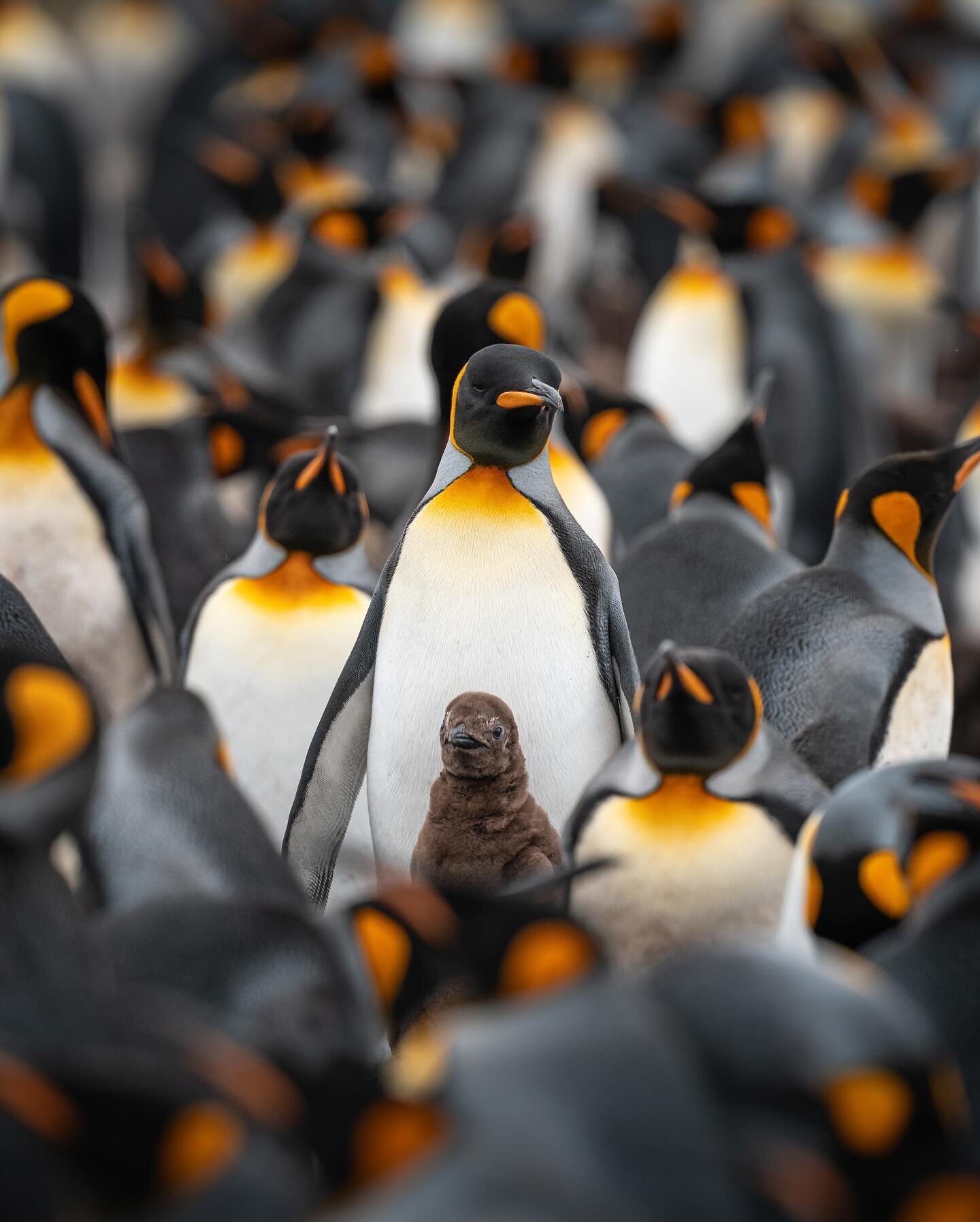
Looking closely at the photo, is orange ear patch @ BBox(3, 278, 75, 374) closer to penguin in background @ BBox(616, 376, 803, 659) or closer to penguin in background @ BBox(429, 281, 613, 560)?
penguin in background @ BBox(429, 281, 613, 560)

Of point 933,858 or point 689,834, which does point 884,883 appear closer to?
point 933,858

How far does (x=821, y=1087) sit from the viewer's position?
1.89 m

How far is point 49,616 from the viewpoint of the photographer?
155 inches

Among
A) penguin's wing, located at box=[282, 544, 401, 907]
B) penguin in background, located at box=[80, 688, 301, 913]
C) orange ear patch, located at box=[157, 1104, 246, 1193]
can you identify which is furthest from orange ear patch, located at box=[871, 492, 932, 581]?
orange ear patch, located at box=[157, 1104, 246, 1193]

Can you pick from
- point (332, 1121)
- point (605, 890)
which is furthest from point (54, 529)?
point (332, 1121)

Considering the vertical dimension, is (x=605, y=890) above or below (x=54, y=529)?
below

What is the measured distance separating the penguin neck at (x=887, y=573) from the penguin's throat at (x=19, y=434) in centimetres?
165

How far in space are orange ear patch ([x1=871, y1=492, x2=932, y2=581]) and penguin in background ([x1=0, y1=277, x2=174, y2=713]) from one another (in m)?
1.51

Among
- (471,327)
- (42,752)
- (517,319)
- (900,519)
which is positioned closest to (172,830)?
(42,752)

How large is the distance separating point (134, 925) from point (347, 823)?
3.63 ft

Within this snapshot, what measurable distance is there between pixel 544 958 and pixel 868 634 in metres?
1.44

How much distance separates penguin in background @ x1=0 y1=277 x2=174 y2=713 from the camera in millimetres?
3939

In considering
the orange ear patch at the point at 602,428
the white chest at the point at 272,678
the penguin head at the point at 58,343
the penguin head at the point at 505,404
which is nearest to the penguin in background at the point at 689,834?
the penguin head at the point at 505,404

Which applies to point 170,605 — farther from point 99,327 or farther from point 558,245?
point 558,245
